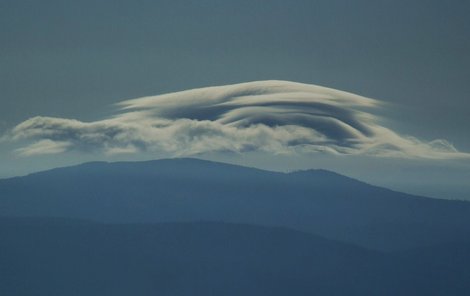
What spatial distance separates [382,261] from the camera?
15612 cm

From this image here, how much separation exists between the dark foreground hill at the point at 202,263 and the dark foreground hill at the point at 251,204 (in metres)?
6.37

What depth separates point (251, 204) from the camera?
17962 centimetres

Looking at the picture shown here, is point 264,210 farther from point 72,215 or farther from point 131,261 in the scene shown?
point 72,215

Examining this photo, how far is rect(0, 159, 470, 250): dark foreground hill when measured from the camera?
169625 millimetres

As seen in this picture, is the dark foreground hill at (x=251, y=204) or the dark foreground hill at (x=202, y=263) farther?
the dark foreground hill at (x=251, y=204)

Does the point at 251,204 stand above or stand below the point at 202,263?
above

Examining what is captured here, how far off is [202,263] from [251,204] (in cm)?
3478

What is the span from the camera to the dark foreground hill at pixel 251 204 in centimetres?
16962

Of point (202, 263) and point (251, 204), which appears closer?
point (202, 263)

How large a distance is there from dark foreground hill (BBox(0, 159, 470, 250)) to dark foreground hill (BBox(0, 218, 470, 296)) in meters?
6.37

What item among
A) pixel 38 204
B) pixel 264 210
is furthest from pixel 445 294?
pixel 38 204

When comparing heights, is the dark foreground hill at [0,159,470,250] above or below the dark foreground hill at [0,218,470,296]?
above

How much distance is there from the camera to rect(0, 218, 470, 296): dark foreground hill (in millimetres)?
139375

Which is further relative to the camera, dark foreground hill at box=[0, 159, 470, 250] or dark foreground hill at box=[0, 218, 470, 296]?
dark foreground hill at box=[0, 159, 470, 250]
